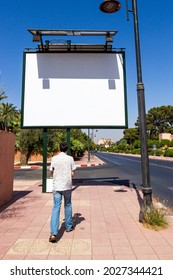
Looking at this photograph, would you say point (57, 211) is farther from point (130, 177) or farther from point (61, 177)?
point (130, 177)

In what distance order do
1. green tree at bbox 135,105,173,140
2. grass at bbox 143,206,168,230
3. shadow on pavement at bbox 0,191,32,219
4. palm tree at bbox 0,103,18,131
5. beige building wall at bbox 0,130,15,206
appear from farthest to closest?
1. green tree at bbox 135,105,173,140
2. palm tree at bbox 0,103,18,131
3. beige building wall at bbox 0,130,15,206
4. shadow on pavement at bbox 0,191,32,219
5. grass at bbox 143,206,168,230

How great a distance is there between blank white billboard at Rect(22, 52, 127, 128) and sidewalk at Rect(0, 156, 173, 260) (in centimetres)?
370

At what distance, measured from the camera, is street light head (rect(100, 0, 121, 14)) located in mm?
5348

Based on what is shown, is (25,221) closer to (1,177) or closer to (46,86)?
(1,177)

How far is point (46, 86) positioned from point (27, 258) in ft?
24.6

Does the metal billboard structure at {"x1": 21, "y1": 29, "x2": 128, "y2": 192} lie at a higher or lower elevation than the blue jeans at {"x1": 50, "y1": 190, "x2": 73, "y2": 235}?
higher

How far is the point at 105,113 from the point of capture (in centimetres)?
983

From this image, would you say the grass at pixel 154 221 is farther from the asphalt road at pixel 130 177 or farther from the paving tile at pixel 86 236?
the asphalt road at pixel 130 177

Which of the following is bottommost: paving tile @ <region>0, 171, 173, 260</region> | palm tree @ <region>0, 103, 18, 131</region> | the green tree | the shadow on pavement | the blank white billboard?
paving tile @ <region>0, 171, 173, 260</region>

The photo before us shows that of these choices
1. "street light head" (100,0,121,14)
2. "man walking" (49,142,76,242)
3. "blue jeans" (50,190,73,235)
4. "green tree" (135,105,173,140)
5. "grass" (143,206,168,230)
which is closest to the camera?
"blue jeans" (50,190,73,235)

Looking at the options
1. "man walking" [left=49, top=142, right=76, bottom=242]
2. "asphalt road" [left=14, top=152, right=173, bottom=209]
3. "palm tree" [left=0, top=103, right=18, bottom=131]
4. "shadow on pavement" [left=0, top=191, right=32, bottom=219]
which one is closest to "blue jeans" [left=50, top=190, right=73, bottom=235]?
"man walking" [left=49, top=142, right=76, bottom=242]

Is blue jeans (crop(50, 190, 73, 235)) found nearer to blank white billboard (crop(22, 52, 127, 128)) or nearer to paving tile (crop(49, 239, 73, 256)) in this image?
paving tile (crop(49, 239, 73, 256))

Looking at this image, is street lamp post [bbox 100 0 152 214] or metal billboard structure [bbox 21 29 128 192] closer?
street lamp post [bbox 100 0 152 214]

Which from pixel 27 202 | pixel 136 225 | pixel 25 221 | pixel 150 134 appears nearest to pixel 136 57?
pixel 136 225
